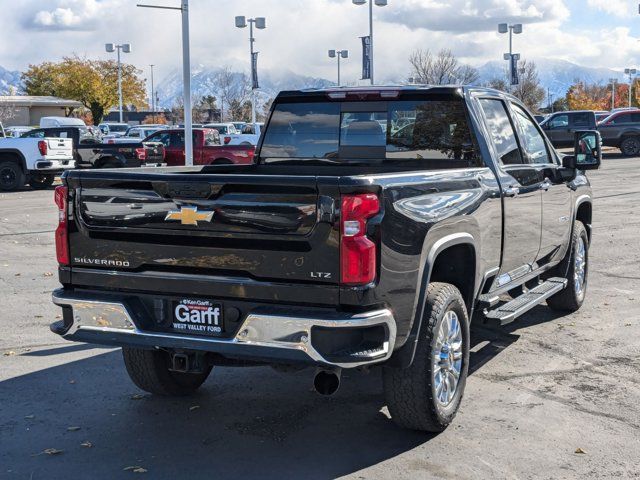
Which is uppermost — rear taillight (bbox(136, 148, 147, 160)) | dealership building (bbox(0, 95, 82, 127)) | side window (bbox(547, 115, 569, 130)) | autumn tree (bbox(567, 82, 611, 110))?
autumn tree (bbox(567, 82, 611, 110))

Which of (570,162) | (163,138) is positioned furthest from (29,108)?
(570,162)

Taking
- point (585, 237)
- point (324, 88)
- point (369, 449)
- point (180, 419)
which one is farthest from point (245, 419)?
point (585, 237)

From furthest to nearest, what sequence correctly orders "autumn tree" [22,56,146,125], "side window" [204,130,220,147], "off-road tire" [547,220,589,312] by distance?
"autumn tree" [22,56,146,125] → "side window" [204,130,220,147] → "off-road tire" [547,220,589,312]

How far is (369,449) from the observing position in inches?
188

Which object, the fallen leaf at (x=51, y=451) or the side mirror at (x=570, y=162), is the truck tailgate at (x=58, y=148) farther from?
the fallen leaf at (x=51, y=451)

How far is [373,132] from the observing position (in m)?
6.26

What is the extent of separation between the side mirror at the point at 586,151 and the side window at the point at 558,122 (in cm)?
2809

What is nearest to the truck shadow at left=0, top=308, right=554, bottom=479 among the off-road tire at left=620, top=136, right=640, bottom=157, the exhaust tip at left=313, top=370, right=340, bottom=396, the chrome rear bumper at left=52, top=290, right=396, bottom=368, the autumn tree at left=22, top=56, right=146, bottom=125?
the exhaust tip at left=313, top=370, right=340, bottom=396

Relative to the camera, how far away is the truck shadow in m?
4.56

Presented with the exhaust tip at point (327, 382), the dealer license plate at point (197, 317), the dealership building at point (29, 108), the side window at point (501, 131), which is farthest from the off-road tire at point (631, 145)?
the dealership building at point (29, 108)

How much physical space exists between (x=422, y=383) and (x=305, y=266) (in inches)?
40.7

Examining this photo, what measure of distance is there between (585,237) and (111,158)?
17.6 metres

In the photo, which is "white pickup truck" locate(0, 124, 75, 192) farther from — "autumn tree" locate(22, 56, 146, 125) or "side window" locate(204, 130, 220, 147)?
"autumn tree" locate(22, 56, 146, 125)

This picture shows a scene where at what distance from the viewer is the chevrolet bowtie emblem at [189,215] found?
14.4 ft
